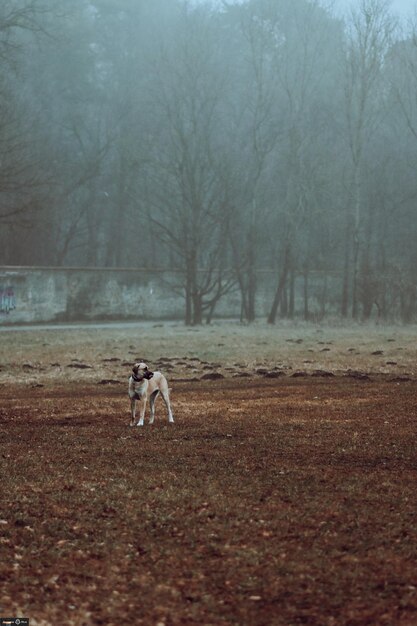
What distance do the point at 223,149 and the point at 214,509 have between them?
3755 cm

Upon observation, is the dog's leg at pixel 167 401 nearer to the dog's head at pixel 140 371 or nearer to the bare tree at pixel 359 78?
the dog's head at pixel 140 371

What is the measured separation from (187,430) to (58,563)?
4.91m

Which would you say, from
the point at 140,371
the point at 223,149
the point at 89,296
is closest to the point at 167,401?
the point at 140,371

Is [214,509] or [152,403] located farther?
[152,403]

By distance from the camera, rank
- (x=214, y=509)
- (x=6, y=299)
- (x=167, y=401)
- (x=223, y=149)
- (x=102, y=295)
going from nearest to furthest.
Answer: (x=214, y=509) → (x=167, y=401) → (x=6, y=299) → (x=223, y=149) → (x=102, y=295)

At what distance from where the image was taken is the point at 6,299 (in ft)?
136

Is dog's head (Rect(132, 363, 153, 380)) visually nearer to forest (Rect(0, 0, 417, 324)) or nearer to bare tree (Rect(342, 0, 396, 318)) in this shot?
forest (Rect(0, 0, 417, 324))

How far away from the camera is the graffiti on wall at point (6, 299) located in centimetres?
4119

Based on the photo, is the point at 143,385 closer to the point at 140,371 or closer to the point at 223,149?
the point at 140,371

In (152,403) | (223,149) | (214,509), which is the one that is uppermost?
(223,149)

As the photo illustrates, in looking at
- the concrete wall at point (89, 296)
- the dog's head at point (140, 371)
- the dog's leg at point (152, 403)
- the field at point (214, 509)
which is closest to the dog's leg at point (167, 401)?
the dog's leg at point (152, 403)

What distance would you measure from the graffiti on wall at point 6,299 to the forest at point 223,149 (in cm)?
363

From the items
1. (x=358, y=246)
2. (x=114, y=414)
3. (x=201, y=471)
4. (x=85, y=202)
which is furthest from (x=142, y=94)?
(x=201, y=471)

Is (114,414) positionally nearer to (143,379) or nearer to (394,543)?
(143,379)
